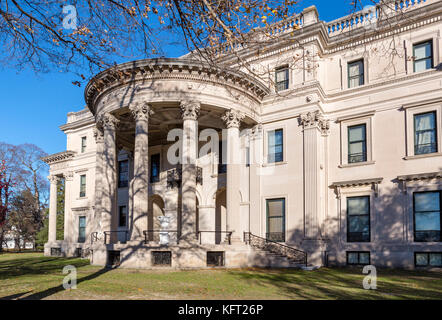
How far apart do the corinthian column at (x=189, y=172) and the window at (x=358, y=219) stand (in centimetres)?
890

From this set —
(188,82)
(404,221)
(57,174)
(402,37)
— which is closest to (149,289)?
(188,82)

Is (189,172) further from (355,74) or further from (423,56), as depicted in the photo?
(423,56)

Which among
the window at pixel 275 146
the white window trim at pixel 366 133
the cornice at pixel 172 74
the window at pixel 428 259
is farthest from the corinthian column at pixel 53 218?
the window at pixel 428 259

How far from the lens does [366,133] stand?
22031 millimetres

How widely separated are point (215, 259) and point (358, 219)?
8.35 m

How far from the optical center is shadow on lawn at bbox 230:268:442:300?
37.1 ft

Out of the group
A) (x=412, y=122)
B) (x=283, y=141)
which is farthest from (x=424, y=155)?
(x=283, y=141)

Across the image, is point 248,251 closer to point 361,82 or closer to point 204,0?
point 361,82

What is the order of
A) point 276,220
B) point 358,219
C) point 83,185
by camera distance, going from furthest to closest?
point 83,185 → point 276,220 → point 358,219

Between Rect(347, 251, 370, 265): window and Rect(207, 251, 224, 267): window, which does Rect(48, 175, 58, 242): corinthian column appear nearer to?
Rect(207, 251, 224, 267): window

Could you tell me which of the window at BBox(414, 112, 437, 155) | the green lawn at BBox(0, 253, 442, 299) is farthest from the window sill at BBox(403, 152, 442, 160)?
the green lawn at BBox(0, 253, 442, 299)

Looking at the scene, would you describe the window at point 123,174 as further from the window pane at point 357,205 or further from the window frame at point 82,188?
the window pane at point 357,205

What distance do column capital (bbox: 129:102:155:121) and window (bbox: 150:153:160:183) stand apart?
9573 millimetres

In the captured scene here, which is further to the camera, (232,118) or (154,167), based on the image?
(154,167)
